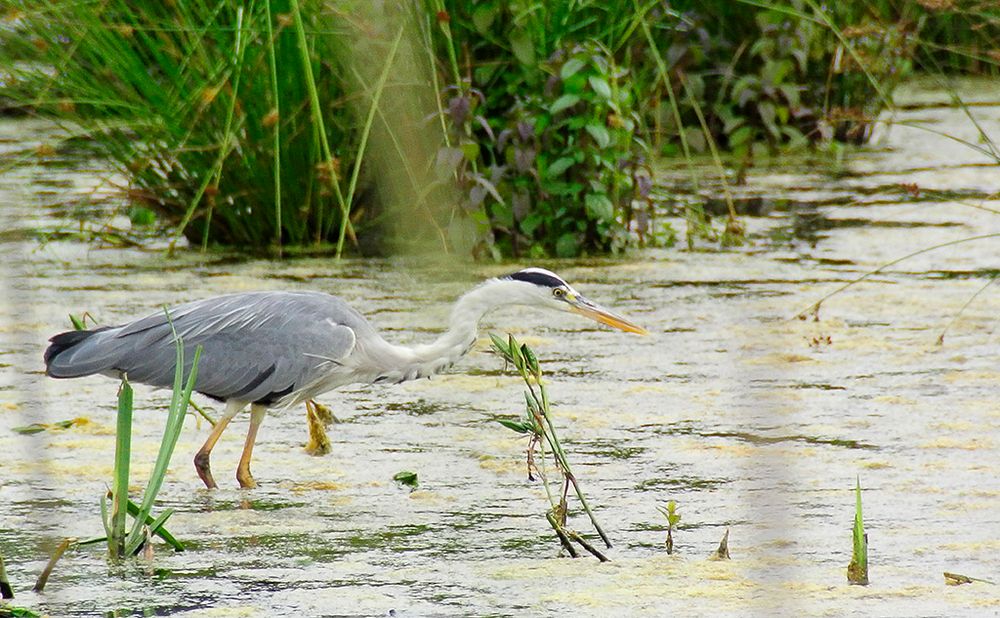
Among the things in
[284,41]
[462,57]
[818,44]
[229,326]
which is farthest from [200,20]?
[818,44]

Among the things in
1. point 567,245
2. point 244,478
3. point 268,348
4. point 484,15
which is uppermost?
point 484,15

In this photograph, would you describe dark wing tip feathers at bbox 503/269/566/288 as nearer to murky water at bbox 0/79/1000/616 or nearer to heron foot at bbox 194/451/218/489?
murky water at bbox 0/79/1000/616

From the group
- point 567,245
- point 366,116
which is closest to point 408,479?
point 366,116

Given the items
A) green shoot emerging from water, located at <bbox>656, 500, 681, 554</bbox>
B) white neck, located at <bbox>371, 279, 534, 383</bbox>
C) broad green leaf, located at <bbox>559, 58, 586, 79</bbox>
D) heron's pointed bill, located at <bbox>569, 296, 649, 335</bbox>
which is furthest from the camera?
broad green leaf, located at <bbox>559, 58, 586, 79</bbox>

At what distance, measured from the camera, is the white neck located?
4.37 m

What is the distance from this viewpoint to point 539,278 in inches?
173

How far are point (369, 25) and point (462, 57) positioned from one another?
4.85 ft

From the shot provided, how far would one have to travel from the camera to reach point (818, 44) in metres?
9.04

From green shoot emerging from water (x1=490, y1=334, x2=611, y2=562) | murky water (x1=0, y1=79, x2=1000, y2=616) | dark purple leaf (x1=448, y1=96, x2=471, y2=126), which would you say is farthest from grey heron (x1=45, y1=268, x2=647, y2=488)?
dark purple leaf (x1=448, y1=96, x2=471, y2=126)

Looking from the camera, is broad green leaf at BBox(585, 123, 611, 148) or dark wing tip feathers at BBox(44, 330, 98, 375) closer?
dark wing tip feathers at BBox(44, 330, 98, 375)

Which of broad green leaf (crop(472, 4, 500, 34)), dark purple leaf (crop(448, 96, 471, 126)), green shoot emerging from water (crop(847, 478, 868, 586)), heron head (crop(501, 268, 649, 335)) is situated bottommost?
green shoot emerging from water (crop(847, 478, 868, 586))

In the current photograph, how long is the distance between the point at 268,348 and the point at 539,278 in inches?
29.8

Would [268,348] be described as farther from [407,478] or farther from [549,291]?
[549,291]

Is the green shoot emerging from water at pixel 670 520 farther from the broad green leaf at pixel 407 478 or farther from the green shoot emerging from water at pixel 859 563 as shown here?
the broad green leaf at pixel 407 478
